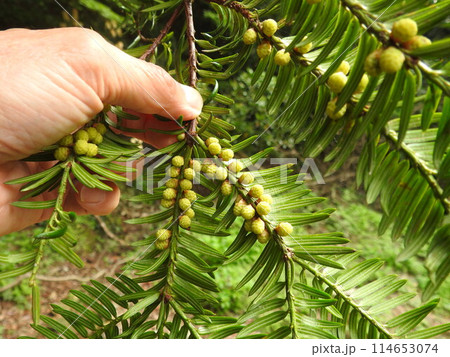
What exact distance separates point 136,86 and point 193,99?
0.43 feet

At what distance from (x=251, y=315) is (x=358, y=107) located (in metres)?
0.36

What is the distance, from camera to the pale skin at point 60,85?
2.08 feet

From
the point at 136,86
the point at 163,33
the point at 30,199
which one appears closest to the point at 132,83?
the point at 136,86

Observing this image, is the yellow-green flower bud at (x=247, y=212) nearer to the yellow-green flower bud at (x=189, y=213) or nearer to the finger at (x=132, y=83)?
the yellow-green flower bud at (x=189, y=213)

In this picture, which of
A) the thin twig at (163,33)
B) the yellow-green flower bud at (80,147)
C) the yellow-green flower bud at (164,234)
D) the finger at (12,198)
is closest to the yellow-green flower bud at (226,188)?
the yellow-green flower bud at (164,234)

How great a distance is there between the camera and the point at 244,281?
1.94 ft

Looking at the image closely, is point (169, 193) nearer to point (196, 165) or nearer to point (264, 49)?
point (196, 165)

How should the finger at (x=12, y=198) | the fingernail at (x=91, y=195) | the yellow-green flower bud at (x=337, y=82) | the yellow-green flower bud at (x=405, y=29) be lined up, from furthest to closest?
the fingernail at (x=91, y=195), the finger at (x=12, y=198), the yellow-green flower bud at (x=337, y=82), the yellow-green flower bud at (x=405, y=29)

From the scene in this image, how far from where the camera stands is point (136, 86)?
0.70m

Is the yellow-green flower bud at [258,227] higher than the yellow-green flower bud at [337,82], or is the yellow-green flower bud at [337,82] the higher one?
the yellow-green flower bud at [337,82]

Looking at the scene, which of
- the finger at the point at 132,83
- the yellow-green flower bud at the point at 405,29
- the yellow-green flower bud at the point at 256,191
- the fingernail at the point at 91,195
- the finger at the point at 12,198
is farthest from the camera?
the fingernail at the point at 91,195

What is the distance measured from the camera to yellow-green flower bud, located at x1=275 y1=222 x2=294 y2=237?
1.74ft

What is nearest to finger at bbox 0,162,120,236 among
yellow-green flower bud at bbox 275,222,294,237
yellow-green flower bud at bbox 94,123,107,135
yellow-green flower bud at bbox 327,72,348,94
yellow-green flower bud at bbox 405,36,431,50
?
yellow-green flower bud at bbox 94,123,107,135

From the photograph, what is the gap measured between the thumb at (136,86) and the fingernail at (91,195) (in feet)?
0.88
